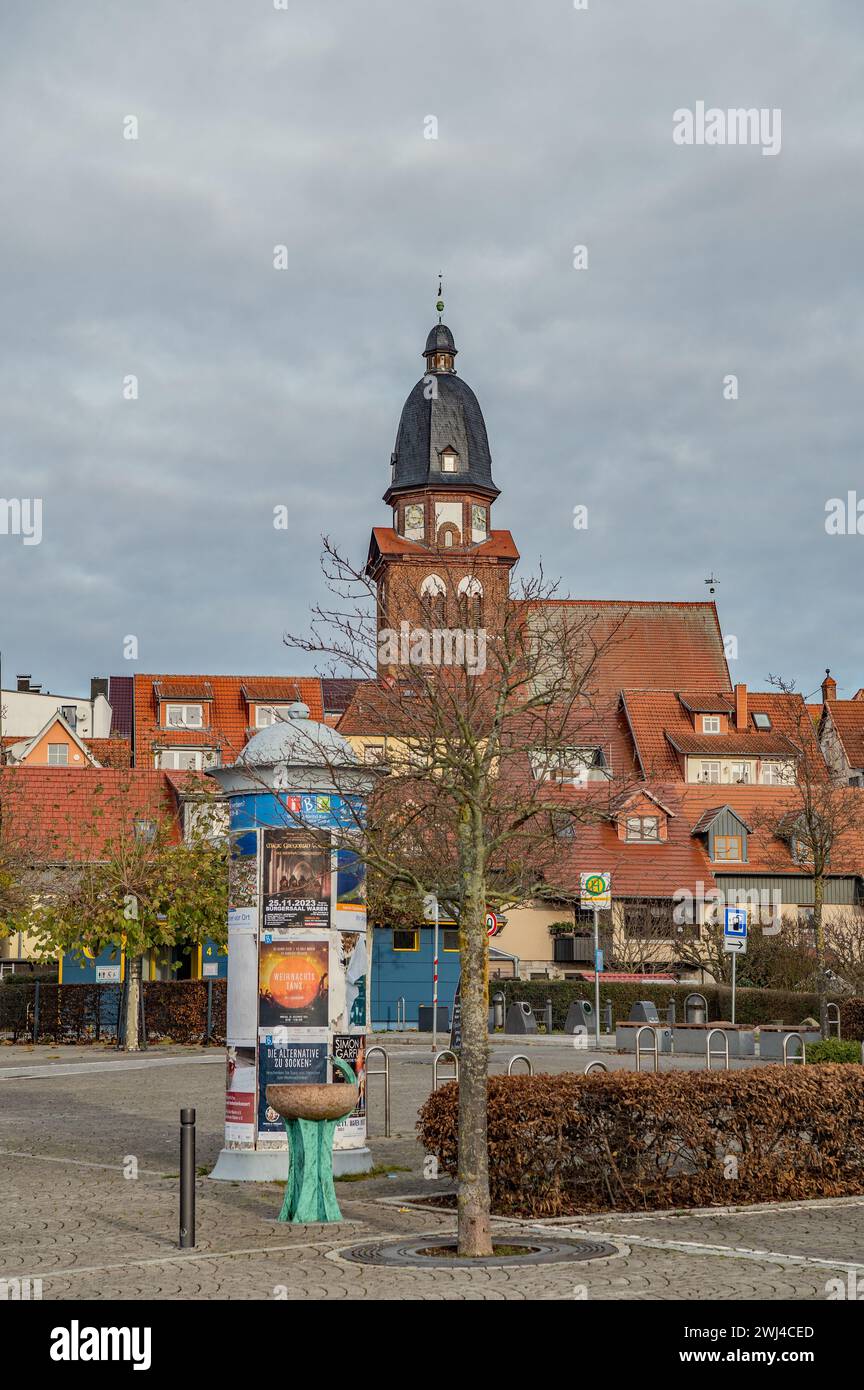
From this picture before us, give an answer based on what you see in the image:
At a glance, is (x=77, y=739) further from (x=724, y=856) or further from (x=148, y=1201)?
(x=148, y=1201)

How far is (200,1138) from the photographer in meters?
19.1

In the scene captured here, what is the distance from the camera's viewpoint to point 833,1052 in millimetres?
26469

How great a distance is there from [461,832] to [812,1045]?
16939 millimetres

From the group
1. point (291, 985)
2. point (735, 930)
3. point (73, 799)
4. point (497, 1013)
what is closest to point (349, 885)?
point (291, 985)

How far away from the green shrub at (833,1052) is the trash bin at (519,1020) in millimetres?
15917

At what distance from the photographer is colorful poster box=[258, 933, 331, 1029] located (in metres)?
15.1

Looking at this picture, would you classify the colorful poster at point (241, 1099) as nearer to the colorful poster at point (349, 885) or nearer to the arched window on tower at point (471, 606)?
the colorful poster at point (349, 885)

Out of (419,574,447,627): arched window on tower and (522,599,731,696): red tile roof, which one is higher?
(522,599,731,696): red tile roof

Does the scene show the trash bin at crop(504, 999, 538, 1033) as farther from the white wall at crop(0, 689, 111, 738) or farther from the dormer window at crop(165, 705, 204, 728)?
the white wall at crop(0, 689, 111, 738)

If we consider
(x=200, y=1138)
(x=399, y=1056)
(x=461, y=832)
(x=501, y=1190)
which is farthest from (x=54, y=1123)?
(x=399, y=1056)

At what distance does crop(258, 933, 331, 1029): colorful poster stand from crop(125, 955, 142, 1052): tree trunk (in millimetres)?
21049

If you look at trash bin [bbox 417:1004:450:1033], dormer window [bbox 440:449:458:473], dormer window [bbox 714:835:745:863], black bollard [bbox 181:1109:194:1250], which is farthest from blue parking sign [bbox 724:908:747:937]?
dormer window [bbox 440:449:458:473]

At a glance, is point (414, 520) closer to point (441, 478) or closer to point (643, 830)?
point (441, 478)

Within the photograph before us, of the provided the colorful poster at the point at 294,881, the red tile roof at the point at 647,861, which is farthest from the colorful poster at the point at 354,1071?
the red tile roof at the point at 647,861
